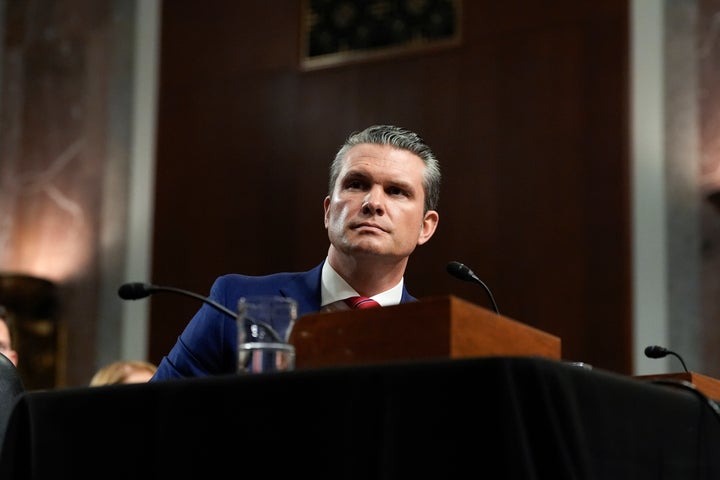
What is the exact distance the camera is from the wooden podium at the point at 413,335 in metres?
2.02

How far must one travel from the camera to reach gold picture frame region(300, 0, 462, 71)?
686 centimetres

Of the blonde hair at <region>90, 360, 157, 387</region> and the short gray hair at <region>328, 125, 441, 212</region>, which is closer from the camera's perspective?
the short gray hair at <region>328, 125, 441, 212</region>

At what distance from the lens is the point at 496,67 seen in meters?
6.62

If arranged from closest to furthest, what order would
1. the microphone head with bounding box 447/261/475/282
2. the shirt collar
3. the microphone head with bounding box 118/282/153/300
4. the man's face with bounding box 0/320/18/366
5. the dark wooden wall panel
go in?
1. the microphone head with bounding box 118/282/153/300
2. the microphone head with bounding box 447/261/475/282
3. the shirt collar
4. the man's face with bounding box 0/320/18/366
5. the dark wooden wall panel

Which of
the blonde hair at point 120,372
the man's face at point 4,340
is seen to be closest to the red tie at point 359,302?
the man's face at point 4,340

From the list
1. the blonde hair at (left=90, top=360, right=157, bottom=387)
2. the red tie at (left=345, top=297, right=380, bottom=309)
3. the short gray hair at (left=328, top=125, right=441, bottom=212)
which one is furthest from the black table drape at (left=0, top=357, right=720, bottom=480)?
the blonde hair at (left=90, top=360, right=157, bottom=387)

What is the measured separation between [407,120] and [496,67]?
1.80ft

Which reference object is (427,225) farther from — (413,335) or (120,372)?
(120,372)

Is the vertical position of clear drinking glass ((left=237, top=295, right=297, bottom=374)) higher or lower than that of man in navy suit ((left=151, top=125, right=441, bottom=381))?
lower

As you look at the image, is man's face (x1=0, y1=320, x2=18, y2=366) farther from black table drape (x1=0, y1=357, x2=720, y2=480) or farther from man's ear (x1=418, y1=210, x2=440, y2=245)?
black table drape (x1=0, y1=357, x2=720, y2=480)

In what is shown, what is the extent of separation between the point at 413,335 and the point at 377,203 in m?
1.19

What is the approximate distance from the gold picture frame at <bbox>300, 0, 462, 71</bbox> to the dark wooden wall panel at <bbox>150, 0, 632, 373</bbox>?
0.20 feet

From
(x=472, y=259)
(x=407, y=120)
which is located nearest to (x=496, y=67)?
(x=407, y=120)

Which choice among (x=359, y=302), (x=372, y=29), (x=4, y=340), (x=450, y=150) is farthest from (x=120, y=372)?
(x=372, y=29)
